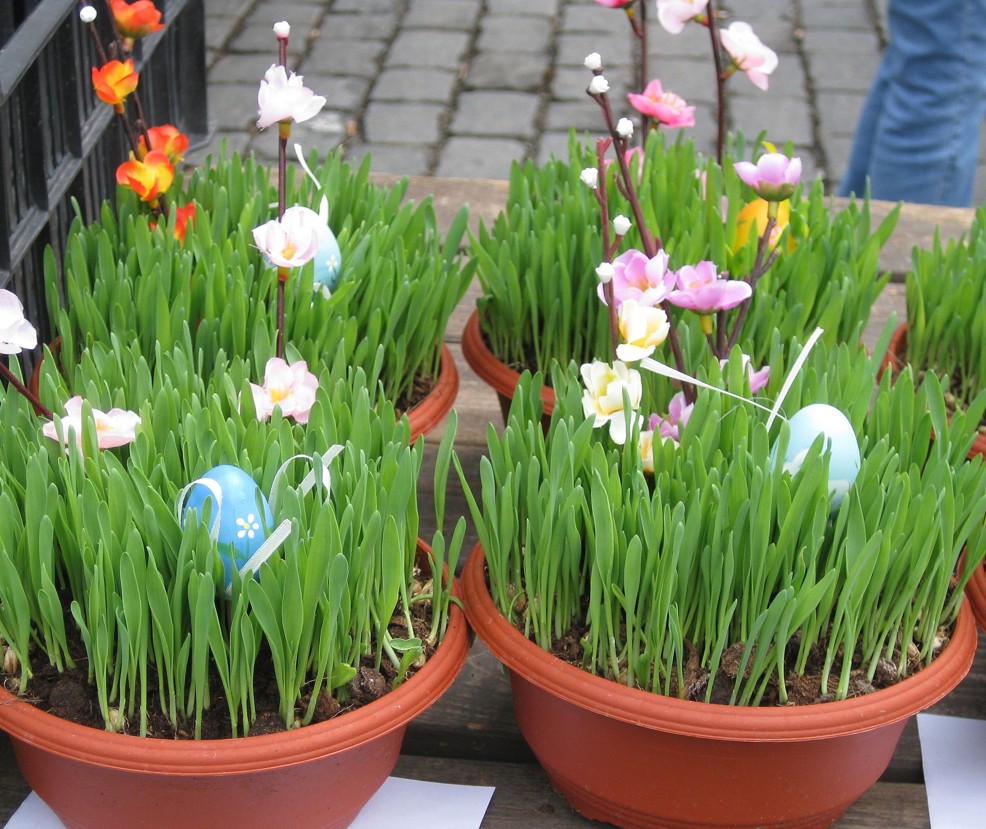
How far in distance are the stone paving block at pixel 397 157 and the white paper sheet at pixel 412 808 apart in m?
2.11

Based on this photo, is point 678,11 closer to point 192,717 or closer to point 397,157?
point 192,717

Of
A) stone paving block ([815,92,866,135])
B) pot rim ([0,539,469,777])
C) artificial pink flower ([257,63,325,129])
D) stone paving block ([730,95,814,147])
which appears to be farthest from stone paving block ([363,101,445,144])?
pot rim ([0,539,469,777])

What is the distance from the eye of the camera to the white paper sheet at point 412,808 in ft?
3.64

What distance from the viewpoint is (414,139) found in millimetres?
3227

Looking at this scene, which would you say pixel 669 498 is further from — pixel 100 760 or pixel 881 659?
pixel 100 760

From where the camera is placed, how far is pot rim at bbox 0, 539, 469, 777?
3.09ft

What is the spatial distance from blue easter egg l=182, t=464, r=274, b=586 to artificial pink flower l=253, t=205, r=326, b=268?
0.75 ft

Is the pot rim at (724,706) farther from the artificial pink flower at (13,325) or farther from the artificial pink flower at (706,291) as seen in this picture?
the artificial pink flower at (13,325)

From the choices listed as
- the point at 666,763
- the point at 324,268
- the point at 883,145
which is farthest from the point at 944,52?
the point at 666,763

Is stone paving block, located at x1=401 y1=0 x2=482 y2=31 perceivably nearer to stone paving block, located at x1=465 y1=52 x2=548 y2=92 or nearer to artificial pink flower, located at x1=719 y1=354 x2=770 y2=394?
stone paving block, located at x1=465 y1=52 x2=548 y2=92

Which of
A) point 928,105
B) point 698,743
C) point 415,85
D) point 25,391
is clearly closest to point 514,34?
point 415,85

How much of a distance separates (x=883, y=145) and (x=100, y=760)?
2082 millimetres

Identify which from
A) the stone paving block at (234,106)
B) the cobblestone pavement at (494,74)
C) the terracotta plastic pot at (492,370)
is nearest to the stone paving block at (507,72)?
the cobblestone pavement at (494,74)

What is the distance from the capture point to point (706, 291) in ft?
3.73
